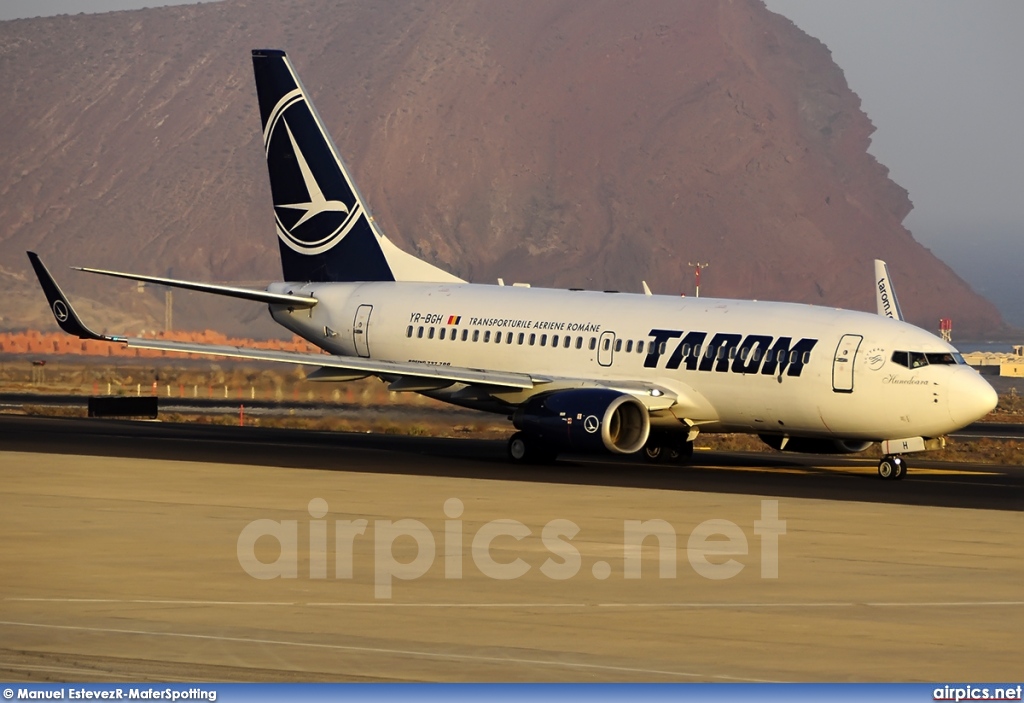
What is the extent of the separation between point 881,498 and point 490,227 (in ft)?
529

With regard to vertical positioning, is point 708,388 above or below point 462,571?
above

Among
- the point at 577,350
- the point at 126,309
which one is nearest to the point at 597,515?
the point at 577,350

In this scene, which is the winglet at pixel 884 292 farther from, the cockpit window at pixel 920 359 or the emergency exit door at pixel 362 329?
the cockpit window at pixel 920 359

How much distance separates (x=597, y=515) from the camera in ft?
90.5

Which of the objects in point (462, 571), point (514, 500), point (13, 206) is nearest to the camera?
point (462, 571)

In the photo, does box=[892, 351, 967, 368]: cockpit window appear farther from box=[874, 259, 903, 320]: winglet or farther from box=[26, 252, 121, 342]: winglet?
box=[874, 259, 903, 320]: winglet

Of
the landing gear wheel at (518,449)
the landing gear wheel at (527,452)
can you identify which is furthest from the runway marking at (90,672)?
the landing gear wheel at (518,449)

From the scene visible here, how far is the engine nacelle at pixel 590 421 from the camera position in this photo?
35.8 metres

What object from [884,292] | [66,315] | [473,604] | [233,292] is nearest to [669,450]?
[233,292]

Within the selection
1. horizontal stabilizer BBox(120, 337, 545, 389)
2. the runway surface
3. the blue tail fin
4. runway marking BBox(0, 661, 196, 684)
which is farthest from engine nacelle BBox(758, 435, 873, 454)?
runway marking BBox(0, 661, 196, 684)

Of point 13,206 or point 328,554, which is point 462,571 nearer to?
point 328,554

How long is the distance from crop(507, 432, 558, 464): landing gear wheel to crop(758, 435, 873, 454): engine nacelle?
4.84 meters

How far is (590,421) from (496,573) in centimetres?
1533

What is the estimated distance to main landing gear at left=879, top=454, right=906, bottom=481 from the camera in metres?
36.0
